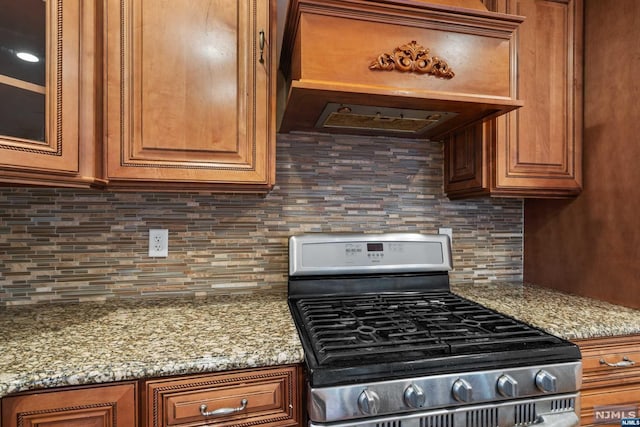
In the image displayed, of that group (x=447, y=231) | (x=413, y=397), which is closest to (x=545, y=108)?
(x=447, y=231)

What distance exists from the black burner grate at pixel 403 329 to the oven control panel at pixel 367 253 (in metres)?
0.13

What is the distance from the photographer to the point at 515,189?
4.68 feet

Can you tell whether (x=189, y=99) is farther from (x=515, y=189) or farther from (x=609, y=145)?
(x=609, y=145)

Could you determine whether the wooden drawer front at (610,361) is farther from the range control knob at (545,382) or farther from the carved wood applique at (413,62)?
the carved wood applique at (413,62)

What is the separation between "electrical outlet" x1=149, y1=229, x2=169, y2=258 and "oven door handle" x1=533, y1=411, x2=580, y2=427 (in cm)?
140

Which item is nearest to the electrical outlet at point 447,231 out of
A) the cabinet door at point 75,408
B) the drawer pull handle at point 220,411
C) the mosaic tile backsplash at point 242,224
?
the mosaic tile backsplash at point 242,224

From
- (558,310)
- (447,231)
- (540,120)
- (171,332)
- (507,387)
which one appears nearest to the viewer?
(507,387)

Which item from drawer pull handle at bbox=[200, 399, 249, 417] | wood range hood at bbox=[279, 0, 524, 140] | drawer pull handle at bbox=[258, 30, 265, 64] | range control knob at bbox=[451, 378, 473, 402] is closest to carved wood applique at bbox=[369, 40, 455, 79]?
wood range hood at bbox=[279, 0, 524, 140]

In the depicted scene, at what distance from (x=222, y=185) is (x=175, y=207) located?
1.35 feet

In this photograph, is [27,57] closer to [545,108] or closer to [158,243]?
[158,243]

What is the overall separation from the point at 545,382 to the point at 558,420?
0.13 metres

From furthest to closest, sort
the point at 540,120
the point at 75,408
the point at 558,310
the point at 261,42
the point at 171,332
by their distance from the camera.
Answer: the point at 540,120, the point at 558,310, the point at 261,42, the point at 171,332, the point at 75,408

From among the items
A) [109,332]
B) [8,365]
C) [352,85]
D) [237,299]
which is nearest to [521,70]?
[352,85]

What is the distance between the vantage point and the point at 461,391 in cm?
89
